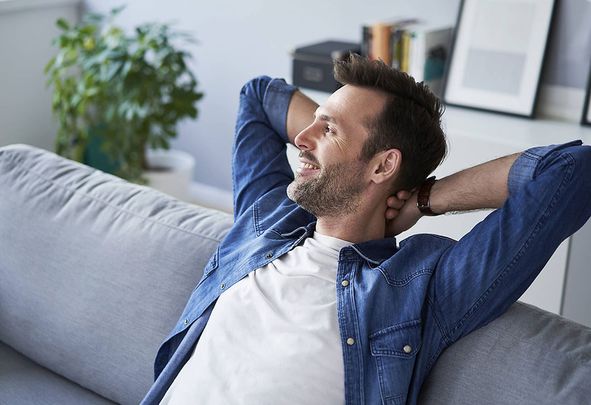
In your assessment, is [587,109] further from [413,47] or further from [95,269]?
[95,269]

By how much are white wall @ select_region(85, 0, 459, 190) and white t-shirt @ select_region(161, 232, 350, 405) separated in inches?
72.6

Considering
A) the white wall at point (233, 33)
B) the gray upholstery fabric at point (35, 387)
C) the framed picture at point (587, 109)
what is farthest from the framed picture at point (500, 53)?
the gray upholstery fabric at point (35, 387)

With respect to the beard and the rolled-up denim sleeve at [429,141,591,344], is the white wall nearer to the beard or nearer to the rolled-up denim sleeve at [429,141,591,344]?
the beard

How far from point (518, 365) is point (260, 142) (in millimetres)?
784

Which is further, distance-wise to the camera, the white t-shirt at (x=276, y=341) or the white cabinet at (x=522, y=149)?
the white cabinet at (x=522, y=149)

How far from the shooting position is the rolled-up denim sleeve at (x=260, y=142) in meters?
1.92

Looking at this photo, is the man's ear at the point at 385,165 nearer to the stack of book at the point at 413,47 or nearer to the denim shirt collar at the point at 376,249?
the denim shirt collar at the point at 376,249

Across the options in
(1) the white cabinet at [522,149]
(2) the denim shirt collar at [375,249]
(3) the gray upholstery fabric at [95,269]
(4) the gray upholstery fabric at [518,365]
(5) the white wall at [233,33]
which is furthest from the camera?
(5) the white wall at [233,33]

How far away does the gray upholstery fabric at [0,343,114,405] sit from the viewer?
6.37ft

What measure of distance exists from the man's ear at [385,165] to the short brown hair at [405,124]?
11 millimetres

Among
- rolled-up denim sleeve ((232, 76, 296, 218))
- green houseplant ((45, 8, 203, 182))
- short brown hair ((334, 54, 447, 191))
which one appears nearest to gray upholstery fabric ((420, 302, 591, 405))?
short brown hair ((334, 54, 447, 191))

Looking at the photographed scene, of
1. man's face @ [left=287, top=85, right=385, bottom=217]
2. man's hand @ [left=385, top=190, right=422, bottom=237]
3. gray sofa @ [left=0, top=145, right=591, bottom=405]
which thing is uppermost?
man's face @ [left=287, top=85, right=385, bottom=217]

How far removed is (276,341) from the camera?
158 cm

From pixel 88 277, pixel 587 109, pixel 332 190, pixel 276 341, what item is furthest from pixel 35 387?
pixel 587 109
